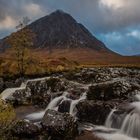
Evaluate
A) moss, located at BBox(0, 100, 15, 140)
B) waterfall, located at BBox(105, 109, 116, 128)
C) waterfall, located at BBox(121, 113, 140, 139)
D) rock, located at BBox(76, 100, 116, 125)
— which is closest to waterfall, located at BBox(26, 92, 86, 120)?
rock, located at BBox(76, 100, 116, 125)

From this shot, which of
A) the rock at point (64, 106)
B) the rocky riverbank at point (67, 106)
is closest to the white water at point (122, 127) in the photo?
the rocky riverbank at point (67, 106)

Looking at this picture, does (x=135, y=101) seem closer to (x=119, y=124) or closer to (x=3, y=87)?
(x=119, y=124)

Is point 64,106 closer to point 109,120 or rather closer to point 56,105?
point 56,105

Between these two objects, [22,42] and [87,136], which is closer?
[87,136]

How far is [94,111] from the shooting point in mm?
41188

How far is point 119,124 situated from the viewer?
37.9m

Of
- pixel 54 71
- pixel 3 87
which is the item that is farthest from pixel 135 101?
pixel 54 71

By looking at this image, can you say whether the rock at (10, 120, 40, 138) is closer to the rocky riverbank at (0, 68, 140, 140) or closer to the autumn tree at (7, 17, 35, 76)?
the rocky riverbank at (0, 68, 140, 140)

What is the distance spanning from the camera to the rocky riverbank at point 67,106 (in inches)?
1371

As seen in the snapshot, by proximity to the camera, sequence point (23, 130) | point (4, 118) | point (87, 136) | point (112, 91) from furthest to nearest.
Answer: point (112, 91) < point (87, 136) < point (23, 130) < point (4, 118)

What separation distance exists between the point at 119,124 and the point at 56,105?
1385cm

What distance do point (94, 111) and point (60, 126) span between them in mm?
7641

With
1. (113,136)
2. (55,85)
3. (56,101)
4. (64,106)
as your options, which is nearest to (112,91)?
(64,106)

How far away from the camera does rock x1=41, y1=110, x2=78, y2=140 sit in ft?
113
